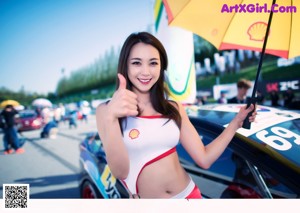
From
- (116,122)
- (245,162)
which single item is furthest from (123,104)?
(245,162)

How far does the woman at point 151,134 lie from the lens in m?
1.35

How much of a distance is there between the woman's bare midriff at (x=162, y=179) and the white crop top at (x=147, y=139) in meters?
0.04

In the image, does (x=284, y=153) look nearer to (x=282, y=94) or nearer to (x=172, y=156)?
(x=172, y=156)

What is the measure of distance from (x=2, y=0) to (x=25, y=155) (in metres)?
1.50

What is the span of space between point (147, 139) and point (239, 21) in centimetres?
136

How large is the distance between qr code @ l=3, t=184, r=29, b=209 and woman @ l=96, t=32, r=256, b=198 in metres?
1.18

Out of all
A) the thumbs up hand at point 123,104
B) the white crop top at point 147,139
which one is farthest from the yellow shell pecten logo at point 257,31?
the thumbs up hand at point 123,104

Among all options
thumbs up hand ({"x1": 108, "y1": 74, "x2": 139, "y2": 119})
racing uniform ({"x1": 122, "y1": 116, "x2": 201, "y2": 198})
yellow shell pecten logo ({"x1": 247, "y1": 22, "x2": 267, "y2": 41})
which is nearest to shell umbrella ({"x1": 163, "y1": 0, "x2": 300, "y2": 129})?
yellow shell pecten logo ({"x1": 247, "y1": 22, "x2": 267, "y2": 41})

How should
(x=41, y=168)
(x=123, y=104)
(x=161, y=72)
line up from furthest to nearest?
1. (x=41, y=168)
2. (x=161, y=72)
3. (x=123, y=104)

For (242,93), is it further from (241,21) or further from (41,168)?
(41,168)

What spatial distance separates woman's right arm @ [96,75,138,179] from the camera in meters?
1.17

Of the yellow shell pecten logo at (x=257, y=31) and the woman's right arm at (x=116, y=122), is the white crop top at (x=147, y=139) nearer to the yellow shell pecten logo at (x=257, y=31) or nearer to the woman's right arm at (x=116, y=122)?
the woman's right arm at (x=116, y=122)

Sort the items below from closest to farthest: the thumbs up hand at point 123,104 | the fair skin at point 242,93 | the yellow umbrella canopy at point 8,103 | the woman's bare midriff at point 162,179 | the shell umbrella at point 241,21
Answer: the thumbs up hand at point 123,104 < the woman's bare midriff at point 162,179 < the shell umbrella at point 241,21 < the yellow umbrella canopy at point 8,103 < the fair skin at point 242,93

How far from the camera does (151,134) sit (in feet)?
4.45
